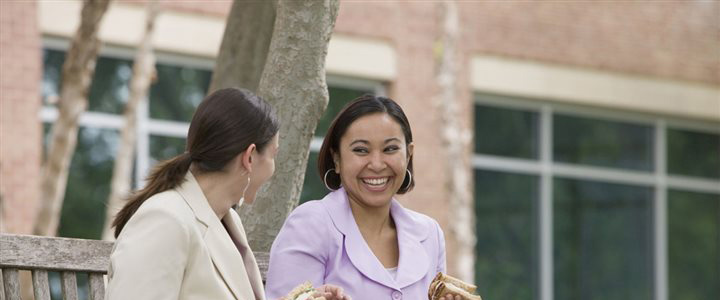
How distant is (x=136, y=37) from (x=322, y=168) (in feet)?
28.8

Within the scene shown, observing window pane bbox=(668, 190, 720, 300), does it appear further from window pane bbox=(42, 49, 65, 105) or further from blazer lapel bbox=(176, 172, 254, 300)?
blazer lapel bbox=(176, 172, 254, 300)

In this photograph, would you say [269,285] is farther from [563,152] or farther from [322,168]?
[563,152]

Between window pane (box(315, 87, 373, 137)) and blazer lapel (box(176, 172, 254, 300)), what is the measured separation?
1049 centimetres

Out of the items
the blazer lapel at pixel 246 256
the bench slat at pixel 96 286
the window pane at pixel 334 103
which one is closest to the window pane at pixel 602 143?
Answer: the window pane at pixel 334 103

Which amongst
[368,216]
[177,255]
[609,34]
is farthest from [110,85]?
[177,255]

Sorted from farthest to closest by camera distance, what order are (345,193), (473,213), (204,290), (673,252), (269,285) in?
1. (673,252)
2. (473,213)
3. (345,193)
4. (269,285)
5. (204,290)

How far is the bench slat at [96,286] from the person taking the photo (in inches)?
199

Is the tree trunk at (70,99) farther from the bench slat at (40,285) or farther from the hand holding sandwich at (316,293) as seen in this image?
the hand holding sandwich at (316,293)

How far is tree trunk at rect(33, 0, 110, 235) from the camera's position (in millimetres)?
8691

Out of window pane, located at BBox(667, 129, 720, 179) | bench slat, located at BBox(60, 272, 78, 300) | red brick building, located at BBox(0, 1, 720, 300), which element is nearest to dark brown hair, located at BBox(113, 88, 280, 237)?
bench slat, located at BBox(60, 272, 78, 300)

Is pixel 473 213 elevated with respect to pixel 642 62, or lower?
lower

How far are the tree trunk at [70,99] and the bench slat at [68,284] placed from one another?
3.76 m

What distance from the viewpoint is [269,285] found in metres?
5.01

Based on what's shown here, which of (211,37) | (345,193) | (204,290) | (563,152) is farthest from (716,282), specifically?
(204,290)
